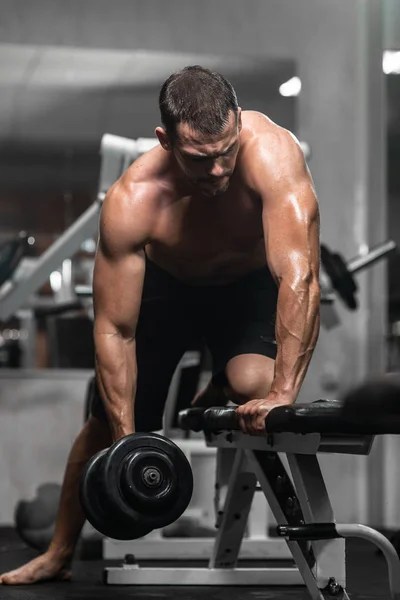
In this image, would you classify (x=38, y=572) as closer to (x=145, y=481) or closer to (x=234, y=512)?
(x=234, y=512)

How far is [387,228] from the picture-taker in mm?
4789

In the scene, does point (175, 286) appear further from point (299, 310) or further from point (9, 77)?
point (9, 77)

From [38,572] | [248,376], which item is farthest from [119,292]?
[38,572]

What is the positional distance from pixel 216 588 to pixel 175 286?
2.66ft

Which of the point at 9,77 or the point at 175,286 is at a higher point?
the point at 9,77

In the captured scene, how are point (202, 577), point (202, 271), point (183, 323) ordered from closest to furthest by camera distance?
point (202, 271) < point (183, 323) < point (202, 577)

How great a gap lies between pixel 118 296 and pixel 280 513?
0.60 m

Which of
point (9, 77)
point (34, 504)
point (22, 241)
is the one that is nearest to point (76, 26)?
point (9, 77)

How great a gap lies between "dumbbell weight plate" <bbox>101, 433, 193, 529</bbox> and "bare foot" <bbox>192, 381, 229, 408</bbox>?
82cm

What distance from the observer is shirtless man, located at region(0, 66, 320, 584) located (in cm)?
215

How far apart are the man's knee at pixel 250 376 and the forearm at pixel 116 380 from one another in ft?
0.81

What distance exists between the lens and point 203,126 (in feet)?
6.91

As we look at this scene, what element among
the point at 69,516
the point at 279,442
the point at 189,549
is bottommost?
the point at 189,549

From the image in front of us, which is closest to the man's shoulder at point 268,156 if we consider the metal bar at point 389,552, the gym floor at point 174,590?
the metal bar at point 389,552
